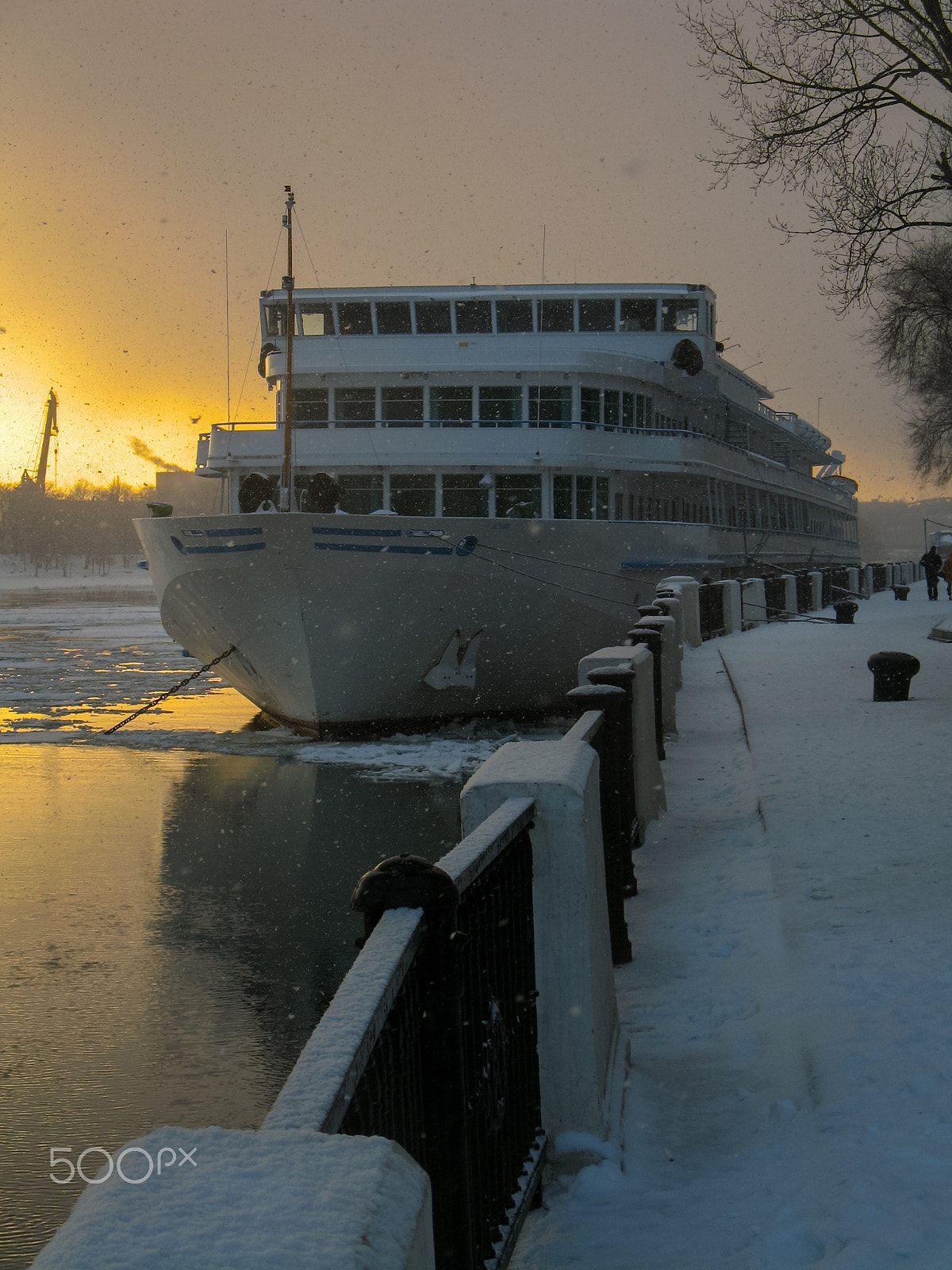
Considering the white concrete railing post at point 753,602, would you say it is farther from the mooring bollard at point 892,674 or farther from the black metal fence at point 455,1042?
the black metal fence at point 455,1042

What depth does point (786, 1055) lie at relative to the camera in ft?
14.1

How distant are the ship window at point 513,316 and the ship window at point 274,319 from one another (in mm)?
4079

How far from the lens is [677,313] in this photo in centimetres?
2503

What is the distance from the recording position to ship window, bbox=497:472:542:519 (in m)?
20.9

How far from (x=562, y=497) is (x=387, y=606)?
17.8 feet

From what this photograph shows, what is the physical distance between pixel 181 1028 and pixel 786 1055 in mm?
3847

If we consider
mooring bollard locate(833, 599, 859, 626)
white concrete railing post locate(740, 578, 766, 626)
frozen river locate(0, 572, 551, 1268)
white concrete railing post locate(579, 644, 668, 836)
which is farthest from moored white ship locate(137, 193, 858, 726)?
white concrete railing post locate(579, 644, 668, 836)

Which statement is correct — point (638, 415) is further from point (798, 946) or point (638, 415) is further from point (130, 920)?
point (798, 946)

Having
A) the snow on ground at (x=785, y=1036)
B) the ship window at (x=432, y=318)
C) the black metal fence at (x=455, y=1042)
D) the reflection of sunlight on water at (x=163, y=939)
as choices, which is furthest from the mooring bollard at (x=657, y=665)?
the ship window at (x=432, y=318)

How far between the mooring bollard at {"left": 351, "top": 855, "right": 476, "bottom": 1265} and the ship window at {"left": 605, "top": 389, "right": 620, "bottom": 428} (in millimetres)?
20807

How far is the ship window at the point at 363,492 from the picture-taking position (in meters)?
21.2

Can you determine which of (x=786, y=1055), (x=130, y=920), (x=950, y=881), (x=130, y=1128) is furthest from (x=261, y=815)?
(x=786, y=1055)

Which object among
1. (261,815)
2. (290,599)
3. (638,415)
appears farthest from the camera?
(638,415)

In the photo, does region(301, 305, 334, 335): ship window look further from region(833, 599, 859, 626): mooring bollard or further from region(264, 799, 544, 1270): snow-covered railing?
region(264, 799, 544, 1270): snow-covered railing
